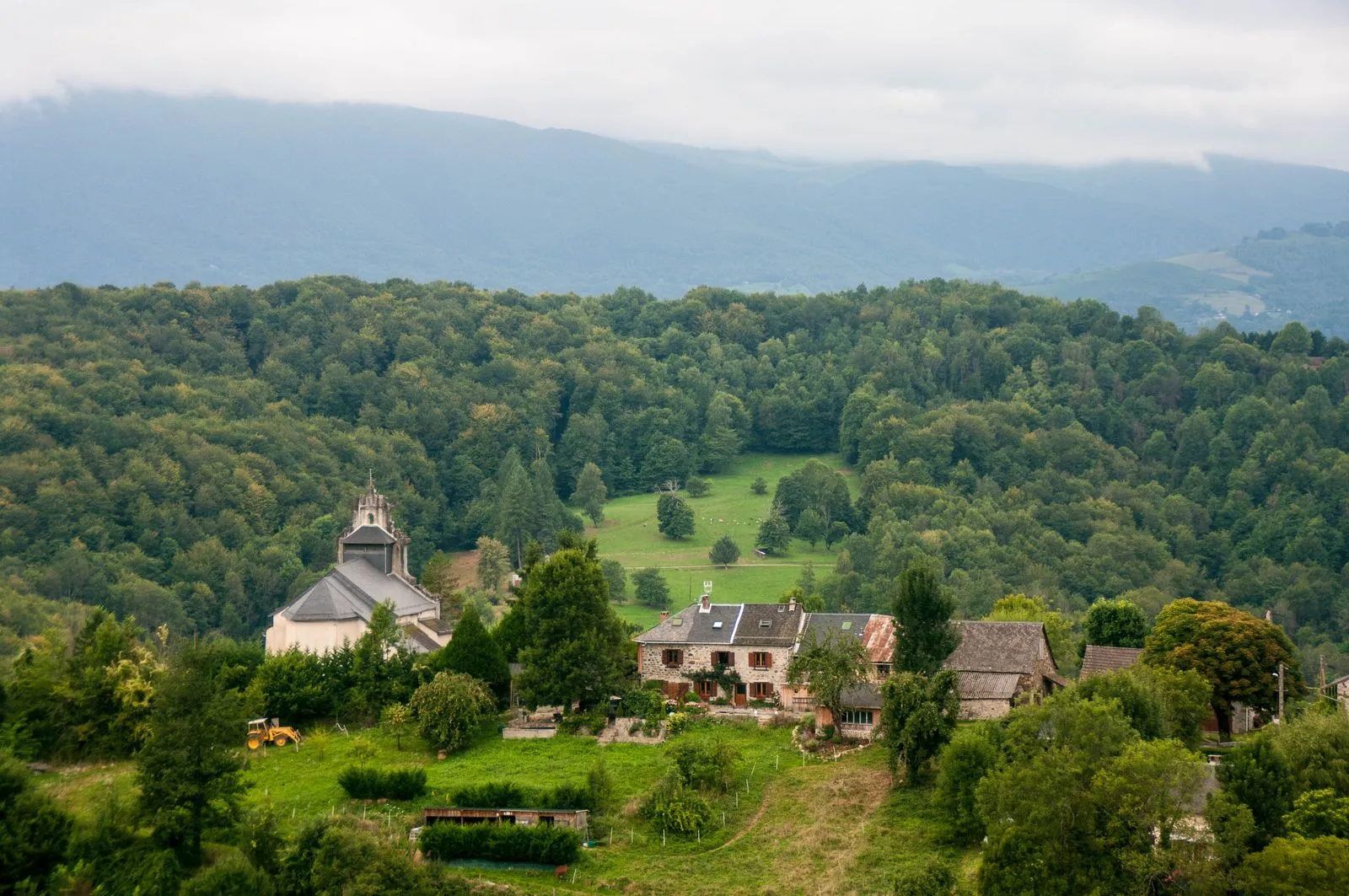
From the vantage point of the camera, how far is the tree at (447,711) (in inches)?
2082

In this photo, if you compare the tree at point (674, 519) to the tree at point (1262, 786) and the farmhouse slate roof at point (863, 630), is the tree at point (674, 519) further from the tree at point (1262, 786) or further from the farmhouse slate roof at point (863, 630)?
the tree at point (1262, 786)

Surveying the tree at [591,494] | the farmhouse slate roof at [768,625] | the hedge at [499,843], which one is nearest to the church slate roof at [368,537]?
the farmhouse slate roof at [768,625]

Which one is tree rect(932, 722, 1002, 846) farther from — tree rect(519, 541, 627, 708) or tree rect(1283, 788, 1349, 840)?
tree rect(519, 541, 627, 708)

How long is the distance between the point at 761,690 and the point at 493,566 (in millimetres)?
45257

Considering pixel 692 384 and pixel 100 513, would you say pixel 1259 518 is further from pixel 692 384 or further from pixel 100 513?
pixel 100 513

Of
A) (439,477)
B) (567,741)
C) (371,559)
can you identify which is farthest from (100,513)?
(567,741)

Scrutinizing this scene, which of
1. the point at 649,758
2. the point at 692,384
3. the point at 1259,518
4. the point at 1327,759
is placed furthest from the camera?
the point at 692,384

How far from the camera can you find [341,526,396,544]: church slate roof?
233 feet

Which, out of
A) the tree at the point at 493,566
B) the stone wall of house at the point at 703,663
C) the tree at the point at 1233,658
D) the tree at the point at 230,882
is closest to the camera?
the tree at the point at 230,882

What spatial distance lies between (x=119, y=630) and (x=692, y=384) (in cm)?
10014

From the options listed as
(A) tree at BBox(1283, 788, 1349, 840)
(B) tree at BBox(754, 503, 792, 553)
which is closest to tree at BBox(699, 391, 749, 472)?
(B) tree at BBox(754, 503, 792, 553)

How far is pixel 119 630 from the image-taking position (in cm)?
5469

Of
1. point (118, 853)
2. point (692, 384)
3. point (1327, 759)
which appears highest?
point (692, 384)

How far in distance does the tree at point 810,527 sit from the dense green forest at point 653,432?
1580 mm
